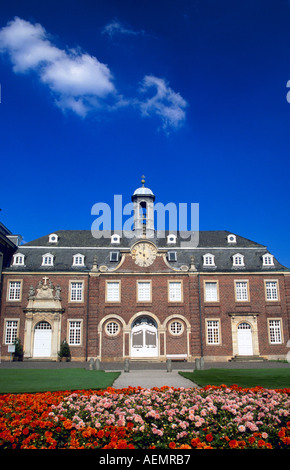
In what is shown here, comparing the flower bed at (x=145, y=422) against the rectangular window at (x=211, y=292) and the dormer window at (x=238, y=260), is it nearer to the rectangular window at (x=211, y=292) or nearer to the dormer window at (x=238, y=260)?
the rectangular window at (x=211, y=292)

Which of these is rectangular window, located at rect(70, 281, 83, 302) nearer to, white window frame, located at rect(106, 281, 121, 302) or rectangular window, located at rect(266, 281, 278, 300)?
white window frame, located at rect(106, 281, 121, 302)

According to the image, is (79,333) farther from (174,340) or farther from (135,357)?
(174,340)

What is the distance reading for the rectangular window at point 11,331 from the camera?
108 feet

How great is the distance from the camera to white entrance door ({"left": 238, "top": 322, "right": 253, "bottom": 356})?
33.4 metres

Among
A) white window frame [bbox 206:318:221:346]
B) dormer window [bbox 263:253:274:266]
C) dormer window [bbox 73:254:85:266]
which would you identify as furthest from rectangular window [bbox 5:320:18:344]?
dormer window [bbox 263:253:274:266]

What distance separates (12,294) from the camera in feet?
112

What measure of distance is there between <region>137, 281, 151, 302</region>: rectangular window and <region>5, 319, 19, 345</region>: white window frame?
1101 centimetres

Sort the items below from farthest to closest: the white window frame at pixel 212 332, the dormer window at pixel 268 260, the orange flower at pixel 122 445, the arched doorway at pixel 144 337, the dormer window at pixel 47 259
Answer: the dormer window at pixel 268 260, the dormer window at pixel 47 259, the white window frame at pixel 212 332, the arched doorway at pixel 144 337, the orange flower at pixel 122 445

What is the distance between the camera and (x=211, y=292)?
3478 cm

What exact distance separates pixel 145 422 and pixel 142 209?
33208 millimetres

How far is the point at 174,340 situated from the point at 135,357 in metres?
3.70

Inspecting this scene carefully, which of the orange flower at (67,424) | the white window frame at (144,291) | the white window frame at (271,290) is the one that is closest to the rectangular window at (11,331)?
the white window frame at (144,291)

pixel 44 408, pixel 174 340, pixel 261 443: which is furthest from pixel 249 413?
pixel 174 340

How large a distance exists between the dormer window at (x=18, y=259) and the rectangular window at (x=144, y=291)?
439 inches
